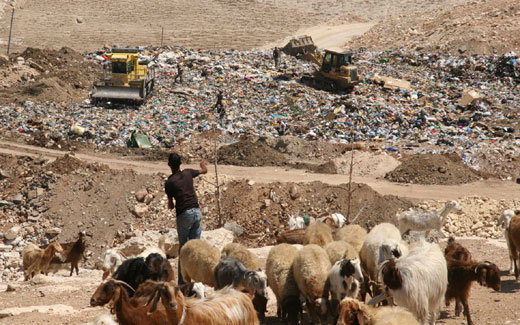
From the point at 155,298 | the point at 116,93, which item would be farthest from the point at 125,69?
the point at 155,298

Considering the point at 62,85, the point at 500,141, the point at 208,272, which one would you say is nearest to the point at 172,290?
the point at 208,272

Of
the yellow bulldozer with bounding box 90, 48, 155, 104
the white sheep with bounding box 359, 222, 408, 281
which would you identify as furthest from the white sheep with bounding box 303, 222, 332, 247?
the yellow bulldozer with bounding box 90, 48, 155, 104

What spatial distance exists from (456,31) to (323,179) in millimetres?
19567

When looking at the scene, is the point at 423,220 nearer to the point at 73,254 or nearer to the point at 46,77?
the point at 73,254

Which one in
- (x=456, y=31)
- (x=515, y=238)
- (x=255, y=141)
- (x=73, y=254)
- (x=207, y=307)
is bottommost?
(x=73, y=254)

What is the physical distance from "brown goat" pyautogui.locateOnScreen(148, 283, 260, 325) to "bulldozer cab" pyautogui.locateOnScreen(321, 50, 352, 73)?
23379mm

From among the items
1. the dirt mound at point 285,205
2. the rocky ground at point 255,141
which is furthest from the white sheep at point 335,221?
the dirt mound at point 285,205

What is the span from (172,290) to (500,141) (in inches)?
803

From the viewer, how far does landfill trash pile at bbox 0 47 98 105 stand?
94.1 feet

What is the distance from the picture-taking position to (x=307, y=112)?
27.0 m

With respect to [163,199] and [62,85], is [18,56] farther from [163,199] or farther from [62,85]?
[163,199]

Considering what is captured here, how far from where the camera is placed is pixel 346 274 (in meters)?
8.29

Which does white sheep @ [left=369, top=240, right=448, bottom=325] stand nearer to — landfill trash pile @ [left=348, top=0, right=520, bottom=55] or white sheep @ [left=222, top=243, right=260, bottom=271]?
white sheep @ [left=222, top=243, right=260, bottom=271]

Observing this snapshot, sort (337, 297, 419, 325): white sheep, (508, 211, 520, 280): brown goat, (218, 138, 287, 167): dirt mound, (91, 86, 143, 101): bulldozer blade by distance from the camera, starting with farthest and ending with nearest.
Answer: (91, 86, 143, 101): bulldozer blade < (218, 138, 287, 167): dirt mound < (508, 211, 520, 280): brown goat < (337, 297, 419, 325): white sheep
